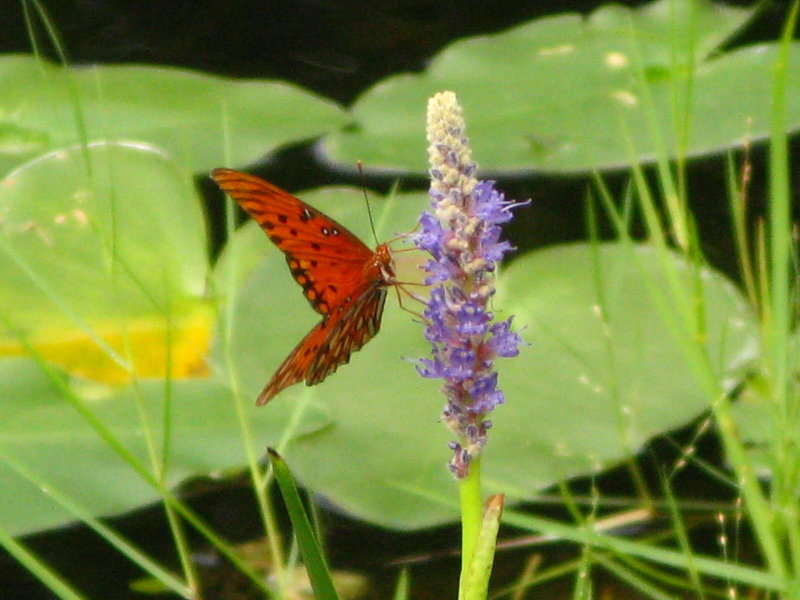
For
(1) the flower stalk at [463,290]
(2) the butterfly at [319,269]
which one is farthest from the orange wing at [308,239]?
(1) the flower stalk at [463,290]

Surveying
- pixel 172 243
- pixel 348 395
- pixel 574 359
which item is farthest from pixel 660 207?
pixel 172 243

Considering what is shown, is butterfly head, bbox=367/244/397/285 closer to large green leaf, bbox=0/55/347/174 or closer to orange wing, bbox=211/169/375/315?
orange wing, bbox=211/169/375/315

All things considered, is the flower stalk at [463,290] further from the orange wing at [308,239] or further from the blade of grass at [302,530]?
the orange wing at [308,239]

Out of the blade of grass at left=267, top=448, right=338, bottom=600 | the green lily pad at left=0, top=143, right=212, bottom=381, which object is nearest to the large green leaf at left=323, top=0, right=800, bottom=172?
the green lily pad at left=0, top=143, right=212, bottom=381

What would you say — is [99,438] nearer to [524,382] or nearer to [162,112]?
[524,382]

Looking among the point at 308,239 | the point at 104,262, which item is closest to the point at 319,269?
the point at 308,239
